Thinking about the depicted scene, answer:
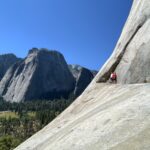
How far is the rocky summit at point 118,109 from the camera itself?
14.3 metres

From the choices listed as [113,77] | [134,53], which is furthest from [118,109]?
[113,77]

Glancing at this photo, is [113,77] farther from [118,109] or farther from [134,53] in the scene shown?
[118,109]

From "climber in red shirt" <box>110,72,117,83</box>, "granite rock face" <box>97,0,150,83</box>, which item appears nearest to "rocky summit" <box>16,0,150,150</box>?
"granite rock face" <box>97,0,150,83</box>

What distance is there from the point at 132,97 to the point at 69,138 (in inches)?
152

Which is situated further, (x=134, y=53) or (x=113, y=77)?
(x=113, y=77)

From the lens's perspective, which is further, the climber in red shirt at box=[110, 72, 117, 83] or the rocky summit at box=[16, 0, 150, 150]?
the climber in red shirt at box=[110, 72, 117, 83]

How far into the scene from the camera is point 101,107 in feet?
61.1

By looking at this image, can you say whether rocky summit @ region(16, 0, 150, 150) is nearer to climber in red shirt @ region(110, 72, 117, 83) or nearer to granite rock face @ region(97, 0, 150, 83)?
granite rock face @ region(97, 0, 150, 83)

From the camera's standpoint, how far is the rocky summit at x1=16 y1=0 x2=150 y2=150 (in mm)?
14273

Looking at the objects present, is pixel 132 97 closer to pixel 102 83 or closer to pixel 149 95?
pixel 149 95

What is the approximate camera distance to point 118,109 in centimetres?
1655

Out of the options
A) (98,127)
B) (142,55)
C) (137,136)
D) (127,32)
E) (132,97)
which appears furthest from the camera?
(127,32)

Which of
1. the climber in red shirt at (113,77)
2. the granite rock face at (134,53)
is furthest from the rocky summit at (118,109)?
the climber in red shirt at (113,77)

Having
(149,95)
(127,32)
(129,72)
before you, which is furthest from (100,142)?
(127,32)
